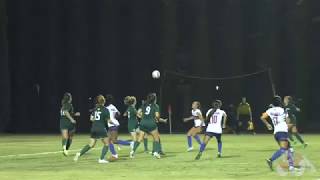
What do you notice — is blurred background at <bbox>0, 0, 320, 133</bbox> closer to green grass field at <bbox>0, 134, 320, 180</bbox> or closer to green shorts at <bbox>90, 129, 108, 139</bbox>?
green grass field at <bbox>0, 134, 320, 180</bbox>

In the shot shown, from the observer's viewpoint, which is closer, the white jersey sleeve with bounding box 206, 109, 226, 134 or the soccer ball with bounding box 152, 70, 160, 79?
the white jersey sleeve with bounding box 206, 109, 226, 134

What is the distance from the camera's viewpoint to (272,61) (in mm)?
40719

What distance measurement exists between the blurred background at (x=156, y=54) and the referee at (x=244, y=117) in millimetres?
1312

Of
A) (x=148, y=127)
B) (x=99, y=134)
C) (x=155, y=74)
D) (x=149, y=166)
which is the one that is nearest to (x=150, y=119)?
(x=148, y=127)

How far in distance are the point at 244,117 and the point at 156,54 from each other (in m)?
8.21

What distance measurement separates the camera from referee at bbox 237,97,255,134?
37.7m

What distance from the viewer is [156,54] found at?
43906mm

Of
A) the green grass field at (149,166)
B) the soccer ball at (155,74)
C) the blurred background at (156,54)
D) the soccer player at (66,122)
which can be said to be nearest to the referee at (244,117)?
the blurred background at (156,54)

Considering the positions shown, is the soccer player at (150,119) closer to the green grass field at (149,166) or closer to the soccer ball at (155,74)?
the green grass field at (149,166)

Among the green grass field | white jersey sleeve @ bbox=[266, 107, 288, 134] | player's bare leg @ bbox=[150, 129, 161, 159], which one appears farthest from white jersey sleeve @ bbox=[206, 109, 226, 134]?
white jersey sleeve @ bbox=[266, 107, 288, 134]

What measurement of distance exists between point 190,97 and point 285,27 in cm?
768

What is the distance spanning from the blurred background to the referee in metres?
1.31

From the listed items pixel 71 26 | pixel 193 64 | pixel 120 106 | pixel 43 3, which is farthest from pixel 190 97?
pixel 43 3

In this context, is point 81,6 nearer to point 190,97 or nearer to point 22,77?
point 22,77
